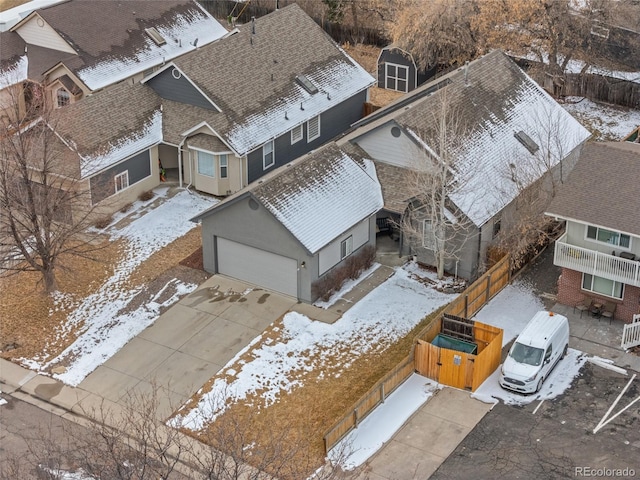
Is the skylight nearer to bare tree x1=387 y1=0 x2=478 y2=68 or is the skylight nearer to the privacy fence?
bare tree x1=387 y1=0 x2=478 y2=68

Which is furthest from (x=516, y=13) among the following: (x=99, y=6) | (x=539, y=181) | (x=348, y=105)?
(x=99, y=6)

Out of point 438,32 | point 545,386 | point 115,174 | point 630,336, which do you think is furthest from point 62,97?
point 630,336

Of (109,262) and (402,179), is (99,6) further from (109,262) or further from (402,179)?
(402,179)

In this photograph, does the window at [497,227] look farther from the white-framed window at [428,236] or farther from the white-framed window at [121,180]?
the white-framed window at [121,180]

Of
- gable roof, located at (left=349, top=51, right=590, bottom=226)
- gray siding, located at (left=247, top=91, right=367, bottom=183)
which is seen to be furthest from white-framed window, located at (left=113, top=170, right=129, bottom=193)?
gable roof, located at (left=349, top=51, right=590, bottom=226)

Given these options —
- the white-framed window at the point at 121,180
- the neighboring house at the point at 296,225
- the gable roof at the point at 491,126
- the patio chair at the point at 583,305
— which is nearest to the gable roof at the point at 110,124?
the white-framed window at the point at 121,180

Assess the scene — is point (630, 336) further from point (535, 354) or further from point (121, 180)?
point (121, 180)
